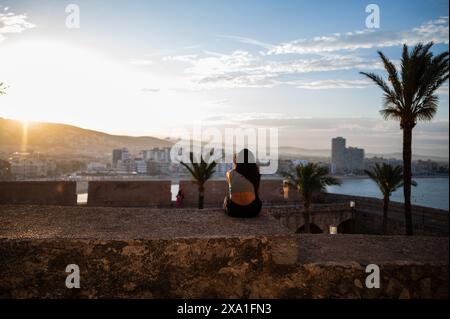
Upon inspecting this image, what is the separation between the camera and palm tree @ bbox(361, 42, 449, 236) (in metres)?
10.4

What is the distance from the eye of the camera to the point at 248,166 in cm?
403

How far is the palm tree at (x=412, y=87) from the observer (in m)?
10.4

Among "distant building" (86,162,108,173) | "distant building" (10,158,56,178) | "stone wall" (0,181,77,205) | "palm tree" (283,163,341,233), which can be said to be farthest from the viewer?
"distant building" (86,162,108,173)

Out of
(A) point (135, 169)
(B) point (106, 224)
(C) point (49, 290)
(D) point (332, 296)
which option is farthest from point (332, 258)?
(A) point (135, 169)

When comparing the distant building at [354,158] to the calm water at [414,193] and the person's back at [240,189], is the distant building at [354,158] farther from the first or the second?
the person's back at [240,189]

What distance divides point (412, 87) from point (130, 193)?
14948mm

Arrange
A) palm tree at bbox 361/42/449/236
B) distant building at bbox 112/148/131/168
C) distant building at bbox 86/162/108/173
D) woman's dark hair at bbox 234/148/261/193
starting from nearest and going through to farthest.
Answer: woman's dark hair at bbox 234/148/261/193, palm tree at bbox 361/42/449/236, distant building at bbox 86/162/108/173, distant building at bbox 112/148/131/168

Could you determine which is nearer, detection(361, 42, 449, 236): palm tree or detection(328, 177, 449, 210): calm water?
detection(361, 42, 449, 236): palm tree

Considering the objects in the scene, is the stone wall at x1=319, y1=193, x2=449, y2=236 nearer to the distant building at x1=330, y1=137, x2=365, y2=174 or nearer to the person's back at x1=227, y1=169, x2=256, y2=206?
the person's back at x1=227, y1=169, x2=256, y2=206

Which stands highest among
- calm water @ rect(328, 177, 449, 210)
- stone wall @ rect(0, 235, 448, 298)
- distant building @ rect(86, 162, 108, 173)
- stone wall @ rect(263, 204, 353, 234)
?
stone wall @ rect(0, 235, 448, 298)

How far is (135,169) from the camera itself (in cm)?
8212

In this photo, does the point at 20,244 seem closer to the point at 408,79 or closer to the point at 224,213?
the point at 224,213

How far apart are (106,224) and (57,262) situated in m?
0.69

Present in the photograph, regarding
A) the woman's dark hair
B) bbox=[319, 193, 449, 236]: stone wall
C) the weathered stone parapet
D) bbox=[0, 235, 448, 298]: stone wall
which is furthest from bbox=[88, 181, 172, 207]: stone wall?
bbox=[0, 235, 448, 298]: stone wall
